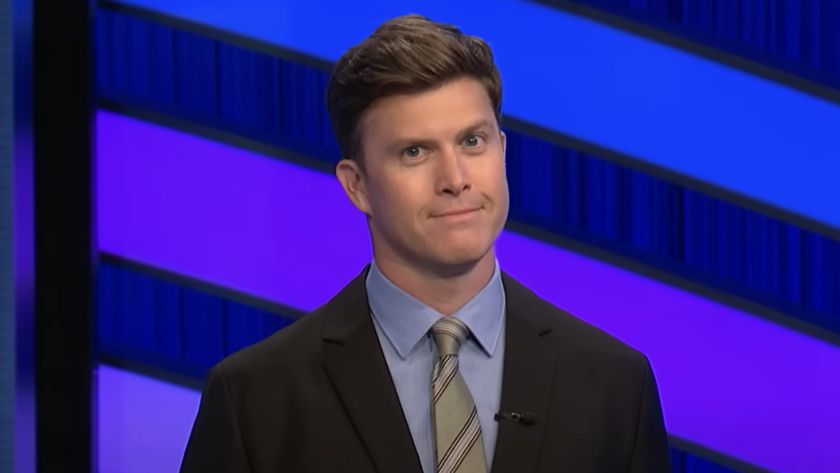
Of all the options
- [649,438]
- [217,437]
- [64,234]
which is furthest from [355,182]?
[64,234]

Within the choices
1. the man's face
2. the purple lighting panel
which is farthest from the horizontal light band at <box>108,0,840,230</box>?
the man's face

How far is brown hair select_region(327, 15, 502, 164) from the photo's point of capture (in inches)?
81.7

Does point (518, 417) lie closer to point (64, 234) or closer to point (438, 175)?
point (438, 175)

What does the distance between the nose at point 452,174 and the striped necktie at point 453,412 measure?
0.77ft

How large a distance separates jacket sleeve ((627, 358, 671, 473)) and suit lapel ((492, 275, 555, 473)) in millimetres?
191

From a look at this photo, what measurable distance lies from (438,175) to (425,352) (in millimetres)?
316

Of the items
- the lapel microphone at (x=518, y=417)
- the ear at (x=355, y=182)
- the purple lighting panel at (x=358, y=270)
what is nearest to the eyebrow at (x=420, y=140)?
the ear at (x=355, y=182)

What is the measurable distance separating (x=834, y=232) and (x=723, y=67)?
21.0 inches

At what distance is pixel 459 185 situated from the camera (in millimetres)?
2023

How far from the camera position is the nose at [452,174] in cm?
203

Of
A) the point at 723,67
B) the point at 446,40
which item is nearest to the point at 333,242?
the point at 723,67

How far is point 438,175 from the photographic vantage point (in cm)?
205

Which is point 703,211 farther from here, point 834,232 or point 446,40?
point 446,40

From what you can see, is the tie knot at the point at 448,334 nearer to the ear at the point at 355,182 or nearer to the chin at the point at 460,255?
the chin at the point at 460,255
